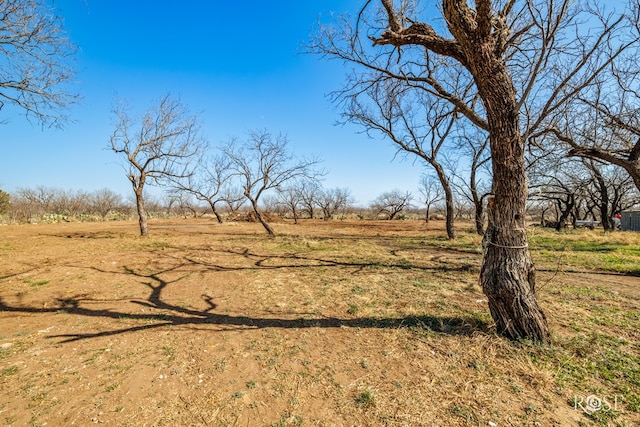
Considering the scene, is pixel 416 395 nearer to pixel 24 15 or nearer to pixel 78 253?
pixel 24 15

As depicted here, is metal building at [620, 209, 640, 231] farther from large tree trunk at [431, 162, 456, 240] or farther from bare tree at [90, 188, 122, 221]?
bare tree at [90, 188, 122, 221]

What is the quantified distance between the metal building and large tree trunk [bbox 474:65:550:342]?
81.3ft

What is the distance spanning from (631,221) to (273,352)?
1075 inches

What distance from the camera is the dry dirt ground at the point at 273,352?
6.11 ft

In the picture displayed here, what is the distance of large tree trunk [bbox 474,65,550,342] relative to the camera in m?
2.60

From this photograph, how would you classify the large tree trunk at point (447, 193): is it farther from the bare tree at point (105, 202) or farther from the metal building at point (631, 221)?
the bare tree at point (105, 202)

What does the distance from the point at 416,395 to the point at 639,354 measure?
2280 mm

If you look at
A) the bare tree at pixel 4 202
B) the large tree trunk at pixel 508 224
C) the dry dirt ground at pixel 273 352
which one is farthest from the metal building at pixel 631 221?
the bare tree at pixel 4 202

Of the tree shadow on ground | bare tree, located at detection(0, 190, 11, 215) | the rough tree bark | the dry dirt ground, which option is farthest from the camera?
bare tree, located at detection(0, 190, 11, 215)

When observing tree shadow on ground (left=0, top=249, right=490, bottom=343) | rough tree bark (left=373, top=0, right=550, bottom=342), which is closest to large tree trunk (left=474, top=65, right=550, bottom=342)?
rough tree bark (left=373, top=0, right=550, bottom=342)

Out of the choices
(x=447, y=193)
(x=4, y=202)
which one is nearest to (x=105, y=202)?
(x=4, y=202)

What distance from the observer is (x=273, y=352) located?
8.83ft

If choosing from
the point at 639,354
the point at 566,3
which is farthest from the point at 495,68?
the point at 639,354

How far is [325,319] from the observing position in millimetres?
3475
